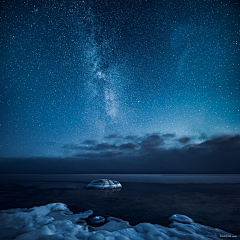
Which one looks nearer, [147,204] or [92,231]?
[92,231]

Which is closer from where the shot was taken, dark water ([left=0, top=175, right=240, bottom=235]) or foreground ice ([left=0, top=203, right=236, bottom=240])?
foreground ice ([left=0, top=203, right=236, bottom=240])

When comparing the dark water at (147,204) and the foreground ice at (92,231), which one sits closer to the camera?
the foreground ice at (92,231)

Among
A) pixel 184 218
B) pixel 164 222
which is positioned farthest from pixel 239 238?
pixel 164 222

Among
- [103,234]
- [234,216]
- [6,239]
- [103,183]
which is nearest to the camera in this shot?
[6,239]

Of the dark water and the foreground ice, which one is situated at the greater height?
the foreground ice

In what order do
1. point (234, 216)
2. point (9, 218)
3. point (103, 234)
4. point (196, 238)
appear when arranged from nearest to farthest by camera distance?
point (196, 238), point (103, 234), point (9, 218), point (234, 216)

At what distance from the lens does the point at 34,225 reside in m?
10.7

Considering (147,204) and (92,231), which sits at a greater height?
(92,231)

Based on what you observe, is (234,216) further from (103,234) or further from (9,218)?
(9,218)

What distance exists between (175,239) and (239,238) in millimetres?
4188

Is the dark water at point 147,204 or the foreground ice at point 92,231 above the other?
the foreground ice at point 92,231

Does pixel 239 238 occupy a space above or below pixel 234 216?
above

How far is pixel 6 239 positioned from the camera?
8.27 m

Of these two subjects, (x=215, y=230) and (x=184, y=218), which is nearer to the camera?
(x=215, y=230)
